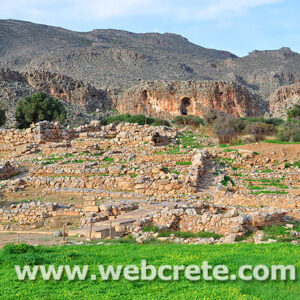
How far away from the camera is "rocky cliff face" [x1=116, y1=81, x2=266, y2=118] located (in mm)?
75938

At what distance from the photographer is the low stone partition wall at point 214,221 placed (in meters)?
11.3

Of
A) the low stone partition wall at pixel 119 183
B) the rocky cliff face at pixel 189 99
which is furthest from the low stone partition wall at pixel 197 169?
the rocky cliff face at pixel 189 99

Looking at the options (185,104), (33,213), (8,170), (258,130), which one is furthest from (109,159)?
(185,104)

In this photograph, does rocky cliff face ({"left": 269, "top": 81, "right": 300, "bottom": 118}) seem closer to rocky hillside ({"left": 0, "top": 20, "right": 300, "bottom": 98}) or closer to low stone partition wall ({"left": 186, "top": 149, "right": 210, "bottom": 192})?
rocky hillside ({"left": 0, "top": 20, "right": 300, "bottom": 98})

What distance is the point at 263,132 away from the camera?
37.5 metres

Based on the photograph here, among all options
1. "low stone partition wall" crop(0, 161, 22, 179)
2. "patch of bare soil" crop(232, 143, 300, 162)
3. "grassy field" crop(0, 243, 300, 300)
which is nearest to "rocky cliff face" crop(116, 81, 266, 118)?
"patch of bare soil" crop(232, 143, 300, 162)

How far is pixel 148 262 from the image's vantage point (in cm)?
736

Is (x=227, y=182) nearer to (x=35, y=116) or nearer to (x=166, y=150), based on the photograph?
(x=166, y=150)

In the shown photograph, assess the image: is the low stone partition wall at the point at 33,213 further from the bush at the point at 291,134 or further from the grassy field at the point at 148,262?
the bush at the point at 291,134

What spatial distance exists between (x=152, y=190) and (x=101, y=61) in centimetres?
10014

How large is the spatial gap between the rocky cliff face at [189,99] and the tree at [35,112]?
30502mm

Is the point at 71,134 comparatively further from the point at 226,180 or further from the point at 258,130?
the point at 226,180

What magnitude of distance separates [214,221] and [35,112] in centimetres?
3785

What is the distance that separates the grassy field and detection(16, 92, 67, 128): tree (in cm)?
3870
